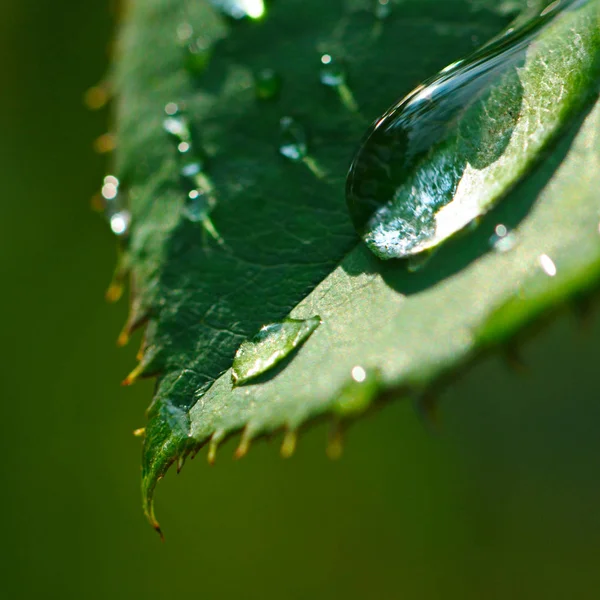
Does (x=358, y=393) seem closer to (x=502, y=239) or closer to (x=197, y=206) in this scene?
(x=502, y=239)

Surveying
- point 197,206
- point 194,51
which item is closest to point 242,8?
point 194,51

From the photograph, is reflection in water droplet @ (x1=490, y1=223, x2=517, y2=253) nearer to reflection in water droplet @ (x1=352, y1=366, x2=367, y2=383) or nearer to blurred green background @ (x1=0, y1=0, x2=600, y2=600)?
reflection in water droplet @ (x1=352, y1=366, x2=367, y2=383)

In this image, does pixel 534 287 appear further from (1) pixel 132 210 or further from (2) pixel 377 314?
(1) pixel 132 210

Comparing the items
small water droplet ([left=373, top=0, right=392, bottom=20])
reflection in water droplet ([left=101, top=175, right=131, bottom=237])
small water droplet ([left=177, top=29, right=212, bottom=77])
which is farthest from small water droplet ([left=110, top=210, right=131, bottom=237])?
small water droplet ([left=373, top=0, right=392, bottom=20])

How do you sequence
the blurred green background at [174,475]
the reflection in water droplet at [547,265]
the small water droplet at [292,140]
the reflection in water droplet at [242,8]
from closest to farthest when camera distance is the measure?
the reflection in water droplet at [547,265]
the small water droplet at [292,140]
the reflection in water droplet at [242,8]
the blurred green background at [174,475]

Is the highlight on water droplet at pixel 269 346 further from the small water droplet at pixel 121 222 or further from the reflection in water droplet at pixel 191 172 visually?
the small water droplet at pixel 121 222

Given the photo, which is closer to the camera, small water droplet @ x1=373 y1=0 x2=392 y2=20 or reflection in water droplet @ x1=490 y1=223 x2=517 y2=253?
reflection in water droplet @ x1=490 y1=223 x2=517 y2=253

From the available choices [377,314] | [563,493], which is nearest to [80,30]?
[377,314]

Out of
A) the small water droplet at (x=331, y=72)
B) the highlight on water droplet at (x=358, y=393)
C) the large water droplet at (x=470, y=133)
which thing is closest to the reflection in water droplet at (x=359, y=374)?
the highlight on water droplet at (x=358, y=393)
